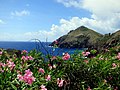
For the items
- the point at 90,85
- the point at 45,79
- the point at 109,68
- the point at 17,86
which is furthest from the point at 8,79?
the point at 109,68

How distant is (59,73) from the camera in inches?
277

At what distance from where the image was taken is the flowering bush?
6152 millimetres

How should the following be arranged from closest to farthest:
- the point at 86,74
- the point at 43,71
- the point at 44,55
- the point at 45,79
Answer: the point at 45,79
the point at 43,71
the point at 86,74
the point at 44,55

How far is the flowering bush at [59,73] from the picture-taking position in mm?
6152

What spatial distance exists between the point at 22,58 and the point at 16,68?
2.84ft

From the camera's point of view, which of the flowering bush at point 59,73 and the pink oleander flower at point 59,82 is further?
the pink oleander flower at point 59,82

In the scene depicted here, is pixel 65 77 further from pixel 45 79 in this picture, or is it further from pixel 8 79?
pixel 8 79

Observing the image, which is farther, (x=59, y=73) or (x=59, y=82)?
(x=59, y=73)

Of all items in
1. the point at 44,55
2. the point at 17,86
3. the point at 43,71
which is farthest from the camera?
the point at 44,55

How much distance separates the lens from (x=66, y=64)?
7.79 m

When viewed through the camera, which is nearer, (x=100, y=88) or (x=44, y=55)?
(x=100, y=88)

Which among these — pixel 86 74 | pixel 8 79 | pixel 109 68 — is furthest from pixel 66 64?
pixel 8 79

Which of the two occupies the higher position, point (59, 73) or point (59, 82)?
point (59, 73)

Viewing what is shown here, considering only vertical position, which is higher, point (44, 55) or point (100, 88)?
point (44, 55)
